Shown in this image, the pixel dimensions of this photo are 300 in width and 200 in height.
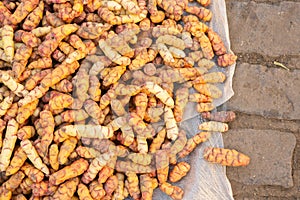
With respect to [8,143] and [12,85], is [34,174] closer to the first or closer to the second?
[8,143]

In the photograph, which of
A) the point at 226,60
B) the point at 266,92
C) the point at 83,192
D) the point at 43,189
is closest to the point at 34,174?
the point at 43,189

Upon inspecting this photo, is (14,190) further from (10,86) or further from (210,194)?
(210,194)

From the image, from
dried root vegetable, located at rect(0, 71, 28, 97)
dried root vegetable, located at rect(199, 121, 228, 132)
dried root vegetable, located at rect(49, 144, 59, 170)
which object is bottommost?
dried root vegetable, located at rect(49, 144, 59, 170)

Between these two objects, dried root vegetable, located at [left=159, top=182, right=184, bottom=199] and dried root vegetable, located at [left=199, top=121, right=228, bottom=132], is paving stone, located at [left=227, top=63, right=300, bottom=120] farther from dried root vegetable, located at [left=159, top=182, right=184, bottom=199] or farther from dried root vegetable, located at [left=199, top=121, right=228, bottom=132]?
dried root vegetable, located at [left=159, top=182, right=184, bottom=199]

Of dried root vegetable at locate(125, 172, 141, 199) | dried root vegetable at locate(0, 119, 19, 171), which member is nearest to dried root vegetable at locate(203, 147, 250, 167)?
dried root vegetable at locate(125, 172, 141, 199)

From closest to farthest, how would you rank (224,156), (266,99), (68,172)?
(68,172) < (224,156) < (266,99)

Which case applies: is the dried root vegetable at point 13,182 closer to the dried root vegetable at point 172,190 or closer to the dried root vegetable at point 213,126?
the dried root vegetable at point 172,190

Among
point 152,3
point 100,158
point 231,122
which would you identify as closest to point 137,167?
point 100,158

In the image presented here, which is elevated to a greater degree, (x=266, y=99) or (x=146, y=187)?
(x=266, y=99)

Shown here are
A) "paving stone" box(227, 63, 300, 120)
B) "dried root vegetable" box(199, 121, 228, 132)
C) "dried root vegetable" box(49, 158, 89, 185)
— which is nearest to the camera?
"dried root vegetable" box(49, 158, 89, 185)
